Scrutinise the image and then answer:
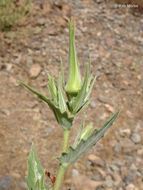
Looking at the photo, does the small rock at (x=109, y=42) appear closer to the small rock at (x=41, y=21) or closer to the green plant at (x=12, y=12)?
the small rock at (x=41, y=21)

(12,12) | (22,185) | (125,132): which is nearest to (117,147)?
(125,132)

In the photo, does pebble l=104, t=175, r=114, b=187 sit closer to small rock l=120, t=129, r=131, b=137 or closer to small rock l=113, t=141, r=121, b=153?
small rock l=113, t=141, r=121, b=153

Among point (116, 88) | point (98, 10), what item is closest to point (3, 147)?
point (116, 88)

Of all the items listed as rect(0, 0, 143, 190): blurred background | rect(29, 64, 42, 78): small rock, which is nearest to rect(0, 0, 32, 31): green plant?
rect(0, 0, 143, 190): blurred background

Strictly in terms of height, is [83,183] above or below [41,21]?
below

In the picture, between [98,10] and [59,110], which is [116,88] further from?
[59,110]

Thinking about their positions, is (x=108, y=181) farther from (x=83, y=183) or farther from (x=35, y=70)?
(x=35, y=70)
